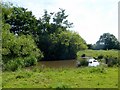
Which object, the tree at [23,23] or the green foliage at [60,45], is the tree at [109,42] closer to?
the green foliage at [60,45]

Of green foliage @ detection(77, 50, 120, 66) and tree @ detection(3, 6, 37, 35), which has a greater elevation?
tree @ detection(3, 6, 37, 35)

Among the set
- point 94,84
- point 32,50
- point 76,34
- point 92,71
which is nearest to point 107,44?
point 76,34

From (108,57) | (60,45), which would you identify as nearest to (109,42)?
(60,45)

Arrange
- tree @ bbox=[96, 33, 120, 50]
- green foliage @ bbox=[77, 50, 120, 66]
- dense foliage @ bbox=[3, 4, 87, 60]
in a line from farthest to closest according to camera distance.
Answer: tree @ bbox=[96, 33, 120, 50] → dense foliage @ bbox=[3, 4, 87, 60] → green foliage @ bbox=[77, 50, 120, 66]

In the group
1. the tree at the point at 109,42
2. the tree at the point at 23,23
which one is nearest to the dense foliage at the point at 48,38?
the tree at the point at 23,23

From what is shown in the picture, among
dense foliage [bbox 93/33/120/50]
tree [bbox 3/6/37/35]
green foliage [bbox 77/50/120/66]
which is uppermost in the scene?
tree [bbox 3/6/37/35]

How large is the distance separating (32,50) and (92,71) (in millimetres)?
13125

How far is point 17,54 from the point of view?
22844 mm

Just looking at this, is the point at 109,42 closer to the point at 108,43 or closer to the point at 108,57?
the point at 108,43

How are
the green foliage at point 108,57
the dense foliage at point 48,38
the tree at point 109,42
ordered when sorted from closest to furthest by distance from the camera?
the green foliage at point 108,57 < the dense foliage at point 48,38 < the tree at point 109,42

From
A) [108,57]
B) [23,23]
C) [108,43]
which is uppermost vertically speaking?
[23,23]

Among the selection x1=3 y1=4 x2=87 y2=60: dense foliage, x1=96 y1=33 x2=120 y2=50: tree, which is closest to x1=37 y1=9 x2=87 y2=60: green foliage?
x1=3 y1=4 x2=87 y2=60: dense foliage

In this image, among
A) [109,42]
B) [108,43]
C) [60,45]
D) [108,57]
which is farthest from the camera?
[108,43]

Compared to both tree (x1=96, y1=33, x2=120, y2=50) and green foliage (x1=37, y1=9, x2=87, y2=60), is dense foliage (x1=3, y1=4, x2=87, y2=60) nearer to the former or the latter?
green foliage (x1=37, y1=9, x2=87, y2=60)
